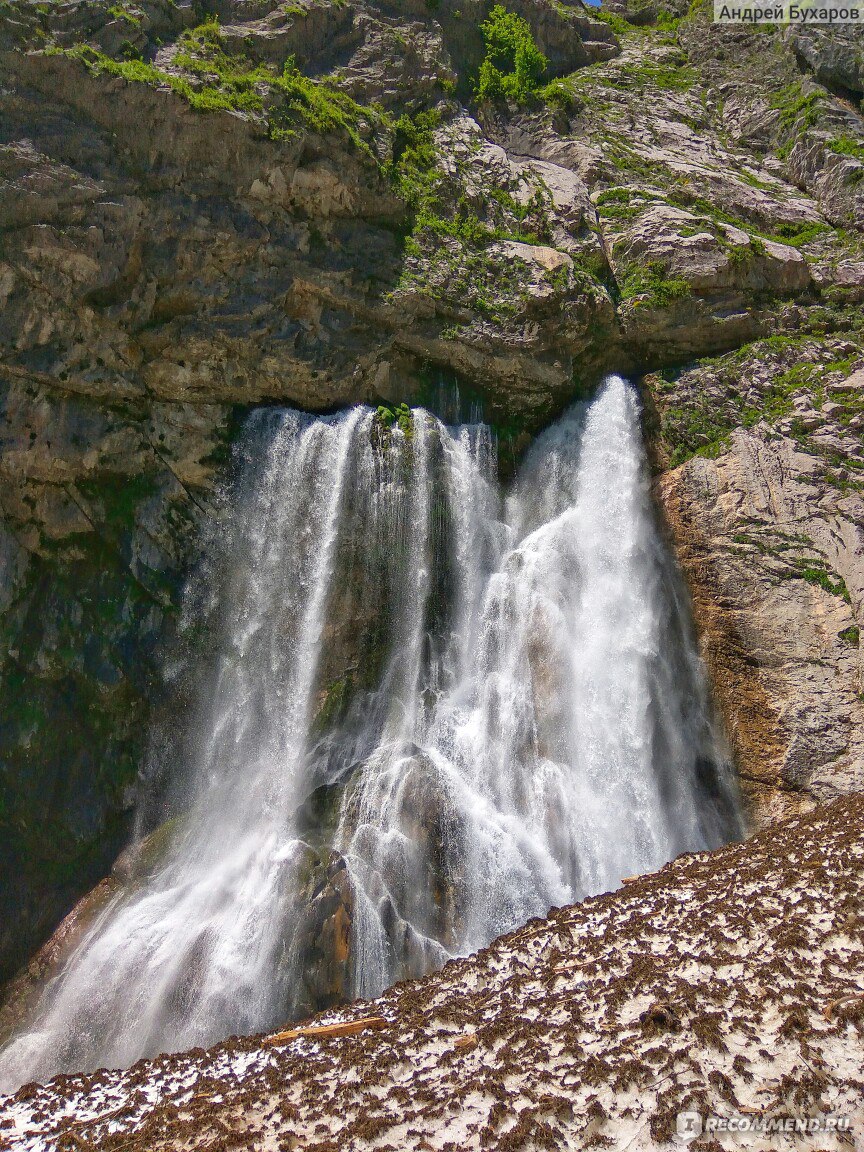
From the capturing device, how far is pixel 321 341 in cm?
1795

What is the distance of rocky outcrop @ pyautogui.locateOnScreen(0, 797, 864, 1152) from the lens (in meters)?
6.03

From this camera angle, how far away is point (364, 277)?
18.4 metres

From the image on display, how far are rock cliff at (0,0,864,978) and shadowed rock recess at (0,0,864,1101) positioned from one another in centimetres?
6

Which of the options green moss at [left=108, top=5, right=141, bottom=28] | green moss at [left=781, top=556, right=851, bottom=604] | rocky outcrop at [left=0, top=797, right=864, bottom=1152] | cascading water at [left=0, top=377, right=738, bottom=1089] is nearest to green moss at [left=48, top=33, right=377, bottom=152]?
green moss at [left=108, top=5, right=141, bottom=28]

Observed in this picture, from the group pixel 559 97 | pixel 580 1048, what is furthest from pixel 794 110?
pixel 580 1048

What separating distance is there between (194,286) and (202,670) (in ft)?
28.1

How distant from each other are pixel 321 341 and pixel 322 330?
0.27 m

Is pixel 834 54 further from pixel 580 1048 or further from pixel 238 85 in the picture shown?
pixel 580 1048

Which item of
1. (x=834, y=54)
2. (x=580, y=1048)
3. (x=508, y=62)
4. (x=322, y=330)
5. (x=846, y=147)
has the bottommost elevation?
(x=580, y=1048)

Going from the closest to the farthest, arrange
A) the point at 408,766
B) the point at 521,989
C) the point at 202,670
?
the point at 521,989 < the point at 408,766 < the point at 202,670

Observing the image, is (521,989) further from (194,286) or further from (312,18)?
(312,18)

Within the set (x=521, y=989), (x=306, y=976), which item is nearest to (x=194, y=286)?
(x=306, y=976)

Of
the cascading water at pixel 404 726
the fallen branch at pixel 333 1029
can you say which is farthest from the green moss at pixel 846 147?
the fallen branch at pixel 333 1029

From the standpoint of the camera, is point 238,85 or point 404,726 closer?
point 404,726
